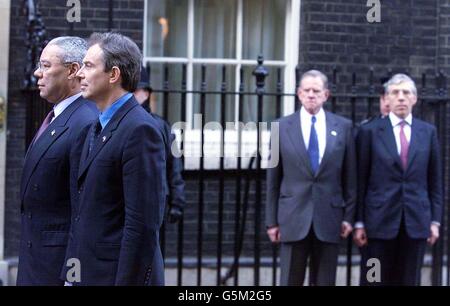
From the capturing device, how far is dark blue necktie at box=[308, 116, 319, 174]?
761 cm

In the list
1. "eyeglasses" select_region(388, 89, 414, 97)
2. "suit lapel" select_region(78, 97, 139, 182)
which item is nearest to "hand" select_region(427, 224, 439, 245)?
"eyeglasses" select_region(388, 89, 414, 97)

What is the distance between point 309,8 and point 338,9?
253 mm

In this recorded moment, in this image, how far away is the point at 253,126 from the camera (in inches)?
374

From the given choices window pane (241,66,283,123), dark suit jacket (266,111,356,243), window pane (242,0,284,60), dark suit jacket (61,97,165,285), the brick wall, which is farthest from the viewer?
window pane (242,0,284,60)

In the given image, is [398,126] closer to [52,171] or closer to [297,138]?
[297,138]

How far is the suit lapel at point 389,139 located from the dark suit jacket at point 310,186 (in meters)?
0.25

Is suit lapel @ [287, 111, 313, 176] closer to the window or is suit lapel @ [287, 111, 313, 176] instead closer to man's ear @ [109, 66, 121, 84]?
the window

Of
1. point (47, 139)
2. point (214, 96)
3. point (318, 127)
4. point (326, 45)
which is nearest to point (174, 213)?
point (318, 127)

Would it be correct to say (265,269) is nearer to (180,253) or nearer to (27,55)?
(180,253)

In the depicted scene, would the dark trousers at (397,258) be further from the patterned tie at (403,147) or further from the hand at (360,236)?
the patterned tie at (403,147)

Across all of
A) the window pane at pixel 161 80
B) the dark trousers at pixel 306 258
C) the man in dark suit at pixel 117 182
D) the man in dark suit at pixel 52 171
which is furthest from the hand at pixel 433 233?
the man in dark suit at pixel 117 182

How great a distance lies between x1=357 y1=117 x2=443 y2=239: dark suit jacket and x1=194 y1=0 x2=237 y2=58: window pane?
218 cm

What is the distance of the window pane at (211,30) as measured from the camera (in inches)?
380

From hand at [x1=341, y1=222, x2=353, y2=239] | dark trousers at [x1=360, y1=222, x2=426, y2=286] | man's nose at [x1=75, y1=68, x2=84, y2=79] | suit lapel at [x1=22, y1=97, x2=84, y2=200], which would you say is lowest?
dark trousers at [x1=360, y1=222, x2=426, y2=286]
